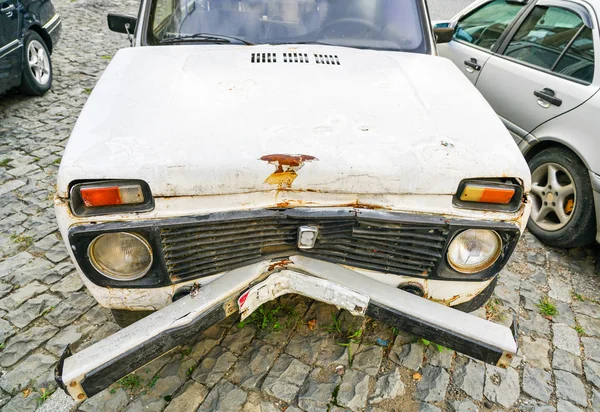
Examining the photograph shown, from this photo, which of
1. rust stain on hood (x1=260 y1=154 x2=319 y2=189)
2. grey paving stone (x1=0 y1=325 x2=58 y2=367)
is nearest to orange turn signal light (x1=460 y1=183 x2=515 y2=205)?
rust stain on hood (x1=260 y1=154 x2=319 y2=189)

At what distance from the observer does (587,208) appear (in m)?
3.23

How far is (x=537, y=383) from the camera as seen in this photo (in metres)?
2.49

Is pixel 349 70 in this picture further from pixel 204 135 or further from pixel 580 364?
pixel 580 364

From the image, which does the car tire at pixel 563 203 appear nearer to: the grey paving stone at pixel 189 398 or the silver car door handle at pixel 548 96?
the silver car door handle at pixel 548 96

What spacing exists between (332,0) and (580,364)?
2874 millimetres

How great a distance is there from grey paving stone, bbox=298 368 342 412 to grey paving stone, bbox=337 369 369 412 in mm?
46

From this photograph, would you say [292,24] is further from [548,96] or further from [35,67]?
[35,67]

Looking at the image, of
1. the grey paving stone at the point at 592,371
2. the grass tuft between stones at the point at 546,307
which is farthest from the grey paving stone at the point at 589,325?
the grey paving stone at the point at 592,371

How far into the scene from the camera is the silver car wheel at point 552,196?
135 inches

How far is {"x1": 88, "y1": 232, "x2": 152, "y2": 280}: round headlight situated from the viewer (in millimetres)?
1833

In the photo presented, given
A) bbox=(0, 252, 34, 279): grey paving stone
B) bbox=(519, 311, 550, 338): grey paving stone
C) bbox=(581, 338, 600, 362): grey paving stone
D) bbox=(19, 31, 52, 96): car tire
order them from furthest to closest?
bbox=(19, 31, 52, 96): car tire → bbox=(0, 252, 34, 279): grey paving stone → bbox=(519, 311, 550, 338): grey paving stone → bbox=(581, 338, 600, 362): grey paving stone

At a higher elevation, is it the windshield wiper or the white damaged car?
the windshield wiper

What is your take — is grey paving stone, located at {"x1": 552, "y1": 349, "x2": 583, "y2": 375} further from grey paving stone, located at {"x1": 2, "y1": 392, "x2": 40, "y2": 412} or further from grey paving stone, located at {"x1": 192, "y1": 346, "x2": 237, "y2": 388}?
grey paving stone, located at {"x1": 2, "y1": 392, "x2": 40, "y2": 412}

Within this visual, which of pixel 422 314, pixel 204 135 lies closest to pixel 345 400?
pixel 422 314
